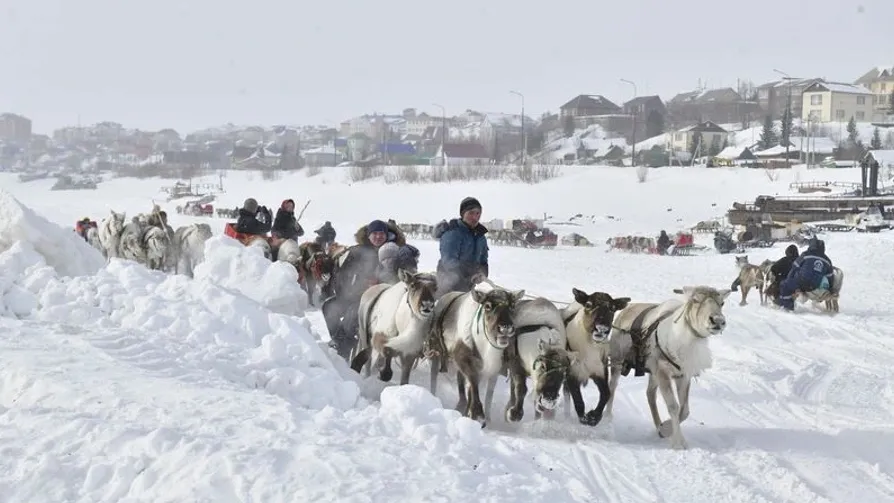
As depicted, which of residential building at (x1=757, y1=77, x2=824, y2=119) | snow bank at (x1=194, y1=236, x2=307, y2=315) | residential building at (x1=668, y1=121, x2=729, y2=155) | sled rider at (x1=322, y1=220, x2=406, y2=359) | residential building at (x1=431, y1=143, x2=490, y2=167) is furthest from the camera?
residential building at (x1=757, y1=77, x2=824, y2=119)

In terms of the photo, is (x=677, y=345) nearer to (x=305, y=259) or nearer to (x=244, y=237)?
(x=305, y=259)

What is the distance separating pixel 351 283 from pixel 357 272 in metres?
0.15

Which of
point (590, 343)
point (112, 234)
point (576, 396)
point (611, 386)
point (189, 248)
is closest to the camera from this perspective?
point (576, 396)

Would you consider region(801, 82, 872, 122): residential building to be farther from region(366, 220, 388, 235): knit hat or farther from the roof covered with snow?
region(366, 220, 388, 235): knit hat

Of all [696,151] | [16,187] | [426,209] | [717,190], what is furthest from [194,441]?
[16,187]

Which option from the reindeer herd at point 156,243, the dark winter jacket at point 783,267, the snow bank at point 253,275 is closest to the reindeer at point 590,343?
the snow bank at point 253,275

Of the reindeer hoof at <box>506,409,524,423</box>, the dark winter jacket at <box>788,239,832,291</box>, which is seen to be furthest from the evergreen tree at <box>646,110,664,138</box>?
the reindeer hoof at <box>506,409,524,423</box>

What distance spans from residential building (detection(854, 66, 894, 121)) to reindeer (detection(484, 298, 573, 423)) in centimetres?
11542

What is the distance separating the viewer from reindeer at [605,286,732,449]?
25.3 ft

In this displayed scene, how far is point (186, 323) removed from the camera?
935cm

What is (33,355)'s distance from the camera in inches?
303

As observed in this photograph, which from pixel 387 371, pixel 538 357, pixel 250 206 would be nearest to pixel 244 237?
pixel 250 206

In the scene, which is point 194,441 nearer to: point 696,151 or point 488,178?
point 488,178

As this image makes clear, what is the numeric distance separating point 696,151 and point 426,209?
3574 centimetres
